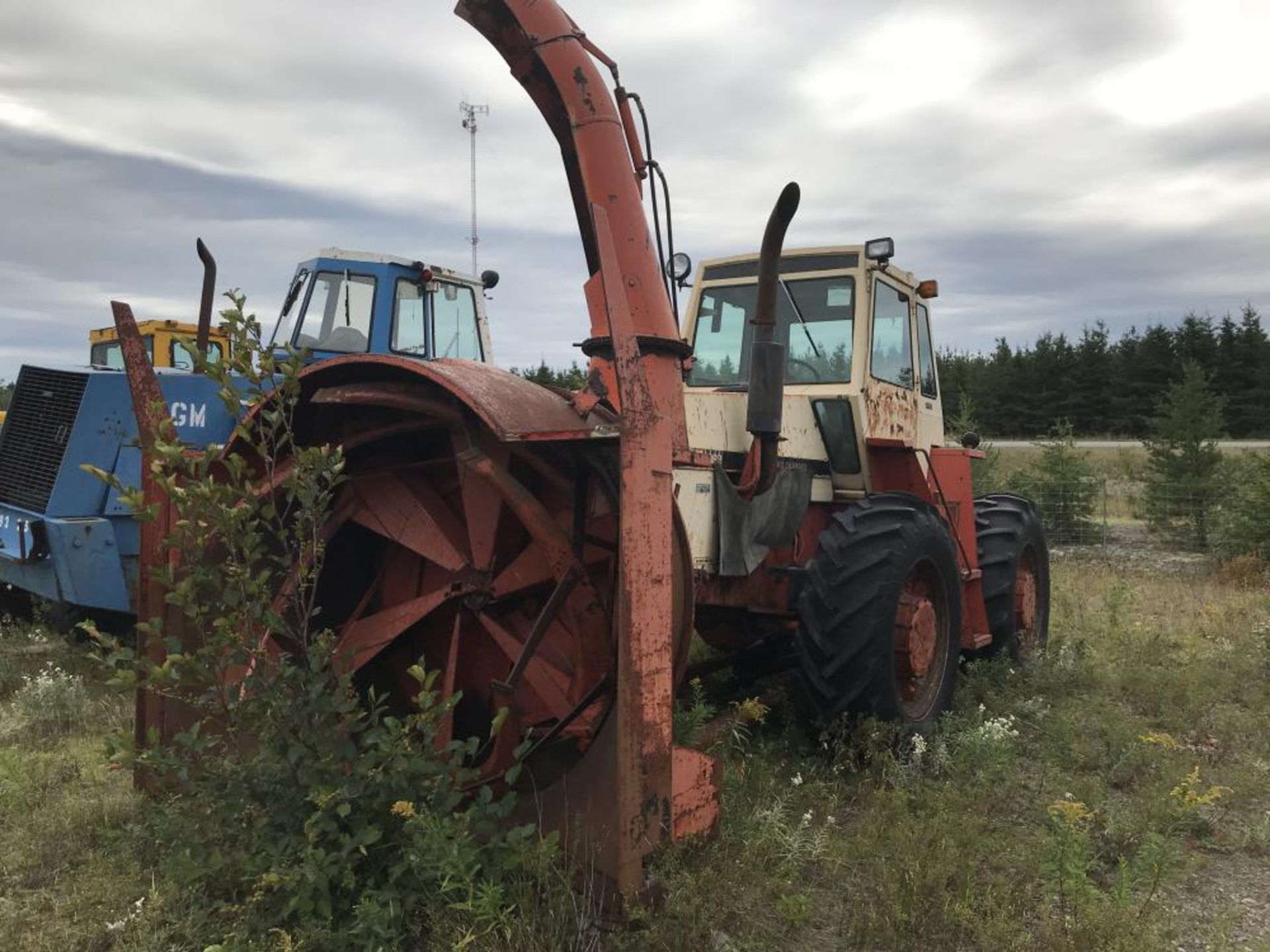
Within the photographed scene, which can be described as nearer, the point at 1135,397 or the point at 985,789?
the point at 985,789

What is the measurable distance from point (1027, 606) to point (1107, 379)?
137 feet

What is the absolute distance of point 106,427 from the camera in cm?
661

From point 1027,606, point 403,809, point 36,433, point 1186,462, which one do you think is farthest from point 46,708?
point 1186,462

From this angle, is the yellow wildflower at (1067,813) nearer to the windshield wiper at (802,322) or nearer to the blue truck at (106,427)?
the windshield wiper at (802,322)

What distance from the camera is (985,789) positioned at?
444cm

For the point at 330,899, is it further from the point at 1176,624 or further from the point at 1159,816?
the point at 1176,624

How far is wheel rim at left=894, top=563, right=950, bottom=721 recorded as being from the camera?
4812 mm

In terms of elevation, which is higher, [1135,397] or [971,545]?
[1135,397]

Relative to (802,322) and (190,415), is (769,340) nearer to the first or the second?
(802,322)

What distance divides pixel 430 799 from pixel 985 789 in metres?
2.73

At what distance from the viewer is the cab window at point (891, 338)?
18.7ft

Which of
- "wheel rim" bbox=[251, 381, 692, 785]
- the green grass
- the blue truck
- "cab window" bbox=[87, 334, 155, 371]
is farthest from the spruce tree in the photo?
"cab window" bbox=[87, 334, 155, 371]

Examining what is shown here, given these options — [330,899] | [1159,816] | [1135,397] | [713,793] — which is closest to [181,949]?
[330,899]

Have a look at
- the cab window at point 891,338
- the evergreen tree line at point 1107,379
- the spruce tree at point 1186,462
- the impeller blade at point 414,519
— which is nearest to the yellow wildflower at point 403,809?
the impeller blade at point 414,519
